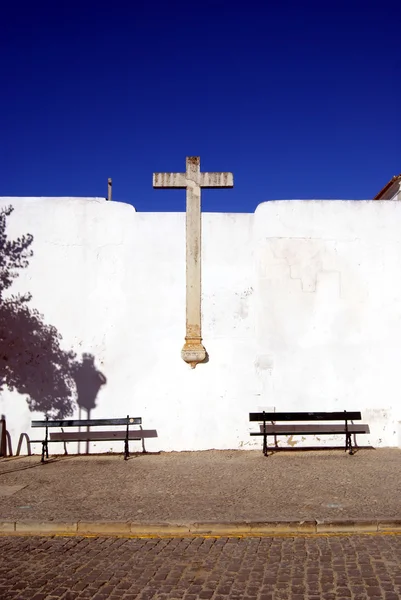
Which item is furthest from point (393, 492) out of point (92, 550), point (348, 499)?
point (92, 550)

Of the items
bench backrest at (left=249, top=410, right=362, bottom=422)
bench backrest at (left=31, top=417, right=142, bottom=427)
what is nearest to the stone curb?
bench backrest at (left=31, top=417, right=142, bottom=427)

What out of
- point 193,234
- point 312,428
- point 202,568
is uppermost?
point 193,234

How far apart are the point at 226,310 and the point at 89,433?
3591mm

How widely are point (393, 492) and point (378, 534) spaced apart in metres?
1.62

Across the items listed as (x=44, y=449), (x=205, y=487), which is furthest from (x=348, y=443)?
(x=44, y=449)

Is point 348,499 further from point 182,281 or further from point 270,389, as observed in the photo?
point 182,281

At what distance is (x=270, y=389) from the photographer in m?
10.9

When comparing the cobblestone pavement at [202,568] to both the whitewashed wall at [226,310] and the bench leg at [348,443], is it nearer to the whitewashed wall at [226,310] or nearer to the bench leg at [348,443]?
the bench leg at [348,443]

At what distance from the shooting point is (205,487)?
797 centimetres

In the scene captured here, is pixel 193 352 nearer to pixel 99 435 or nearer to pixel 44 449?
pixel 99 435

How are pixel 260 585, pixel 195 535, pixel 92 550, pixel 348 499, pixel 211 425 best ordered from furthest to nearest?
pixel 211 425 < pixel 348 499 < pixel 195 535 < pixel 92 550 < pixel 260 585

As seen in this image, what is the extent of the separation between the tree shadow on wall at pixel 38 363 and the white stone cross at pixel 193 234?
1924 mm

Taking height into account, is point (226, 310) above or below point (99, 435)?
above

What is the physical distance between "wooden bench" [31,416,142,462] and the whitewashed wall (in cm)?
25
